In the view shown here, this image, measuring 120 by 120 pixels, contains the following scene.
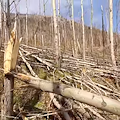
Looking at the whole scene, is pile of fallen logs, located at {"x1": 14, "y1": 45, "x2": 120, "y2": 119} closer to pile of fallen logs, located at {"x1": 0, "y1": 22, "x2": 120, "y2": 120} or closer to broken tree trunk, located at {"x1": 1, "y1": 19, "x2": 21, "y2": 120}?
pile of fallen logs, located at {"x1": 0, "y1": 22, "x2": 120, "y2": 120}

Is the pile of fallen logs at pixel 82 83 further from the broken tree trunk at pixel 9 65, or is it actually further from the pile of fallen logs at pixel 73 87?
the broken tree trunk at pixel 9 65

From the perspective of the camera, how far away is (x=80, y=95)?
4.89 ft

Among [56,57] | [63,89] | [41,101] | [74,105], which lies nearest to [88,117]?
[74,105]

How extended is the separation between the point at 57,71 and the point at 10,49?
2.43 metres

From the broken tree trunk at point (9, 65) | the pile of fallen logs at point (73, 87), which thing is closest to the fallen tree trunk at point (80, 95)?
the pile of fallen logs at point (73, 87)

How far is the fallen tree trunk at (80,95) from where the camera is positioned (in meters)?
1.32

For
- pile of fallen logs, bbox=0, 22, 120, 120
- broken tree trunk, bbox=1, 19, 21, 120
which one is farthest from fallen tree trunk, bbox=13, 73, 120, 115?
broken tree trunk, bbox=1, 19, 21, 120

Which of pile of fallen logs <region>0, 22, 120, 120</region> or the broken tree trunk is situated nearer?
pile of fallen logs <region>0, 22, 120, 120</region>

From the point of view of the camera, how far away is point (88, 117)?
281cm

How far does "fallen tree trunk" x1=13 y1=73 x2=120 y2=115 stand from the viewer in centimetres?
132

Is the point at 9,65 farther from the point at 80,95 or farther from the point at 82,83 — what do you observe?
the point at 82,83

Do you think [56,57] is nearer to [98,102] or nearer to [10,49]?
[10,49]

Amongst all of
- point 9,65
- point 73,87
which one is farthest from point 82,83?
point 73,87

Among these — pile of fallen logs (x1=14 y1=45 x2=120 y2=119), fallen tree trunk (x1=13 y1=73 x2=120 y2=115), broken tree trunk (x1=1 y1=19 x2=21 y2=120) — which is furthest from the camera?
broken tree trunk (x1=1 y1=19 x2=21 y2=120)
